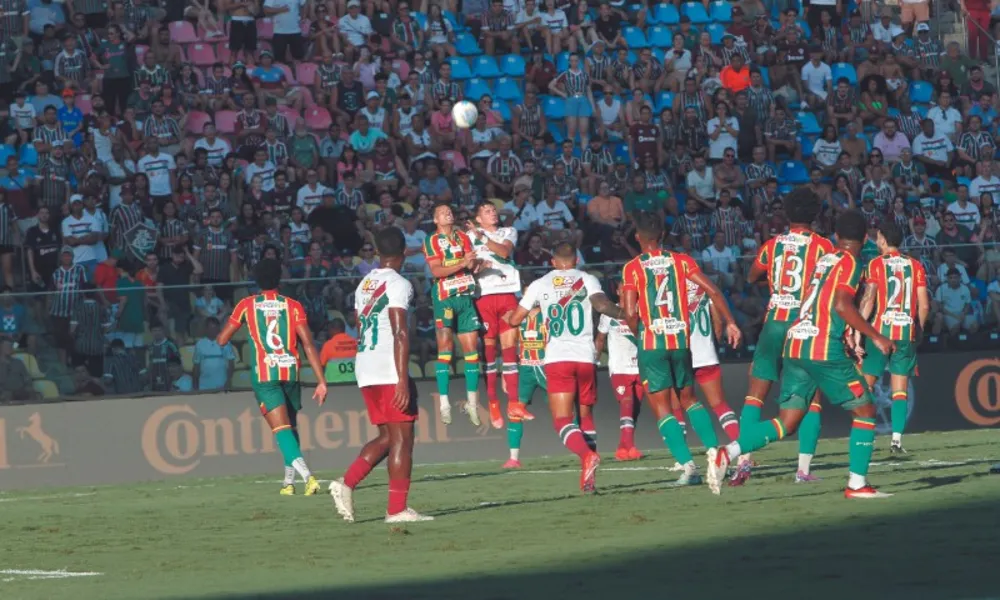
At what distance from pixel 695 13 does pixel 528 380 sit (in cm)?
1427

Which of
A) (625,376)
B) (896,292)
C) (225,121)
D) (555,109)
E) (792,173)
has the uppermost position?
(555,109)

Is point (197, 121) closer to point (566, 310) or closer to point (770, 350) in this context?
point (566, 310)

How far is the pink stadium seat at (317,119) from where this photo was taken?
28.5 m

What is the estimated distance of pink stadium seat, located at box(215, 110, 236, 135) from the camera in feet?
90.9

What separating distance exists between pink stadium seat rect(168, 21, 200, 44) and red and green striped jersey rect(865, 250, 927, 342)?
13.5 m

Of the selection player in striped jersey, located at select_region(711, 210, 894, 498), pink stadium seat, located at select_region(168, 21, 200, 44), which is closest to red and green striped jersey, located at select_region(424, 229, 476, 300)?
player in striped jersey, located at select_region(711, 210, 894, 498)

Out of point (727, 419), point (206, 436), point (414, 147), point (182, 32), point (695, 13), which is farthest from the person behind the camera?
point (695, 13)

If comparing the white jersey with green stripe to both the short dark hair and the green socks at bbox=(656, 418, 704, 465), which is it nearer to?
the green socks at bbox=(656, 418, 704, 465)

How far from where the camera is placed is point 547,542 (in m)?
12.1

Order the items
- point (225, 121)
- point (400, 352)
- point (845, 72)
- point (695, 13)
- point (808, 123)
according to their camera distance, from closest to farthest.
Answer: point (400, 352) < point (225, 121) < point (808, 123) < point (845, 72) < point (695, 13)

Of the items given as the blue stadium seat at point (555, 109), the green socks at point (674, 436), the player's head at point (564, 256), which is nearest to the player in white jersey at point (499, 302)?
the player's head at point (564, 256)

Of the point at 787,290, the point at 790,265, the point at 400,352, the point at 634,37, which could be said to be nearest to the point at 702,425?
the point at 787,290

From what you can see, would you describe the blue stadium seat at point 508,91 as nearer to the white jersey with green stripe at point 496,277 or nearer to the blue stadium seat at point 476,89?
the blue stadium seat at point 476,89

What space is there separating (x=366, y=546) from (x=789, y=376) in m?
3.87
